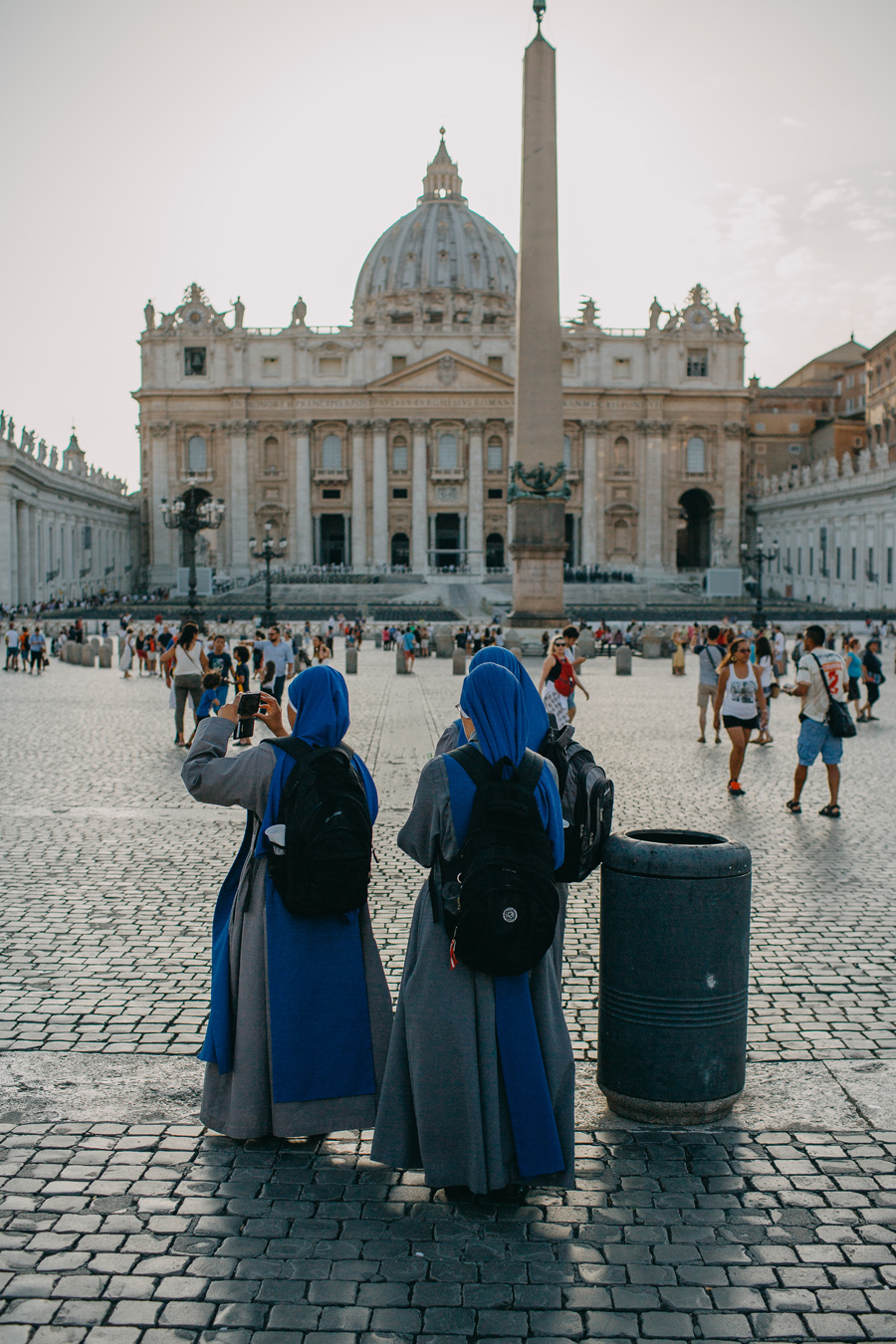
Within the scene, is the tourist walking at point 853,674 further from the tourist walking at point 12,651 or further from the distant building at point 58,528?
the distant building at point 58,528

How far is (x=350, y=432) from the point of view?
7838cm

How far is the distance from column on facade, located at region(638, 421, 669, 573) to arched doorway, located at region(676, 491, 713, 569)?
284cm

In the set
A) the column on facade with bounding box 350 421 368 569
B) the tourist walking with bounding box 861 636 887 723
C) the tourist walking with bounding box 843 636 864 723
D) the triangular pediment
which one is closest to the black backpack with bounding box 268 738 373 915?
the tourist walking with bounding box 843 636 864 723

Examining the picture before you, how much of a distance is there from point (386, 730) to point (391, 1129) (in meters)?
12.1

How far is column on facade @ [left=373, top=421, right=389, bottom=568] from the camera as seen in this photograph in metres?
Answer: 77.8

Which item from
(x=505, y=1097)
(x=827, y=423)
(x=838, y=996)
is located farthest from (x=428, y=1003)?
(x=827, y=423)

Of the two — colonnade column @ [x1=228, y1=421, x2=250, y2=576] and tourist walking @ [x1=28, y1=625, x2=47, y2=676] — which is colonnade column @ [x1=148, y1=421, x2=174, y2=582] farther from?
tourist walking @ [x1=28, y1=625, x2=47, y2=676]

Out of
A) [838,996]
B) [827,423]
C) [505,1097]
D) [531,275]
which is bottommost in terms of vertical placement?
[838,996]

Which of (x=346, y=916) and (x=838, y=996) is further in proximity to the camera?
(x=838, y=996)

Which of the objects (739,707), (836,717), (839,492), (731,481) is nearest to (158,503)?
(731,481)

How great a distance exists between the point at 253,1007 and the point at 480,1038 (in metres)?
0.83

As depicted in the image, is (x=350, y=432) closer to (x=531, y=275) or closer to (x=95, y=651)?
(x=95, y=651)

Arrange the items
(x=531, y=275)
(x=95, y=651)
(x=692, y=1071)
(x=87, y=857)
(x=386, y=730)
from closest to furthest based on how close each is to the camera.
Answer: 1. (x=692, y=1071)
2. (x=87, y=857)
3. (x=386, y=730)
4. (x=531, y=275)
5. (x=95, y=651)

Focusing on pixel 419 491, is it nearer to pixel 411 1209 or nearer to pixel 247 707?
pixel 247 707
